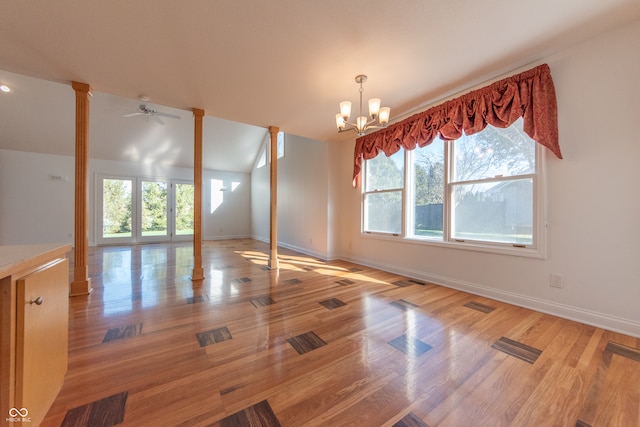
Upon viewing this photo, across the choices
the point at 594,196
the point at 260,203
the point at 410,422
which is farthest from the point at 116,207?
the point at 594,196

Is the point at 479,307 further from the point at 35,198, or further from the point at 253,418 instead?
the point at 35,198

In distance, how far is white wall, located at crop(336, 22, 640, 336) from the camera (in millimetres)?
1864

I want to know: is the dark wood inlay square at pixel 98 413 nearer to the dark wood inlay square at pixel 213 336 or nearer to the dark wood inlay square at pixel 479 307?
the dark wood inlay square at pixel 213 336

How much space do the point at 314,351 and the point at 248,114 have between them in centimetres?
329

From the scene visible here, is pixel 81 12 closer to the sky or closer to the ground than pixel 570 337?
closer to the sky

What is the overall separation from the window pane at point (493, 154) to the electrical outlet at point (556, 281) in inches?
41.0

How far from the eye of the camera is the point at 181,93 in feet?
9.55

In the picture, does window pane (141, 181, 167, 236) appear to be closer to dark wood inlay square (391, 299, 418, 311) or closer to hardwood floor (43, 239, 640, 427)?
hardwood floor (43, 239, 640, 427)

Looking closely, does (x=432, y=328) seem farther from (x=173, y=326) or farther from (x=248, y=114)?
(x=248, y=114)

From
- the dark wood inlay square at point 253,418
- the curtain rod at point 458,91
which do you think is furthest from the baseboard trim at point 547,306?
the dark wood inlay square at point 253,418

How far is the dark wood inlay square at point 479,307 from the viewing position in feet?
7.61

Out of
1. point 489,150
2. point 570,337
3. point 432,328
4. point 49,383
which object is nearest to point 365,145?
point 489,150

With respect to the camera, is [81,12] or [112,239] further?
[112,239]

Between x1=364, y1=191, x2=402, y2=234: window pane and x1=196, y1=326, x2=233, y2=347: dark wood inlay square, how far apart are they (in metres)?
2.87
